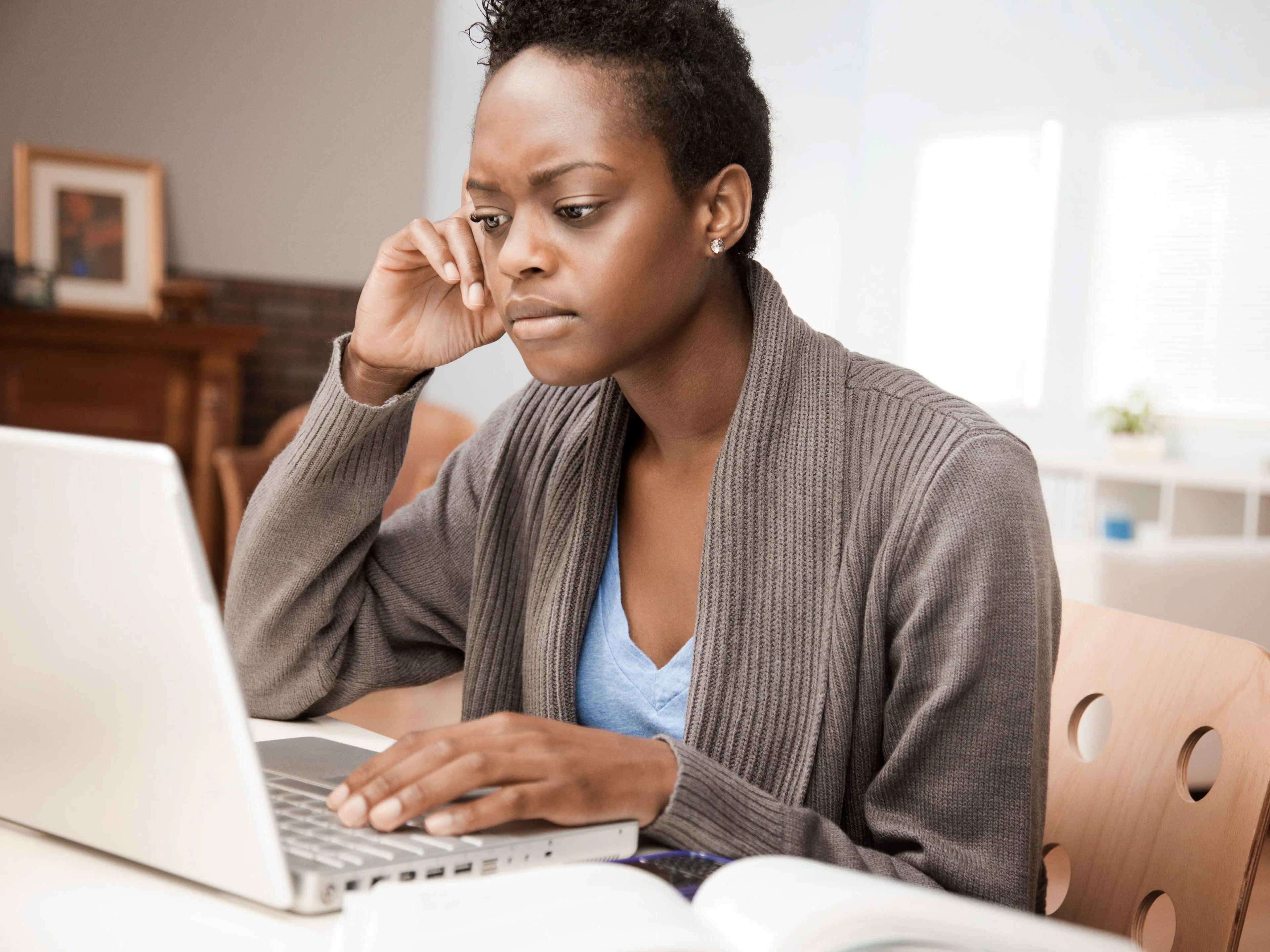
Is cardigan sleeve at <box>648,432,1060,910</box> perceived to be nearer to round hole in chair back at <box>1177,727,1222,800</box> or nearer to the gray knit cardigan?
the gray knit cardigan

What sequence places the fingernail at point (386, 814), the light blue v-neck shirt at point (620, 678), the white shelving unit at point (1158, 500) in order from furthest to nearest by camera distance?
the white shelving unit at point (1158, 500) < the light blue v-neck shirt at point (620, 678) < the fingernail at point (386, 814)

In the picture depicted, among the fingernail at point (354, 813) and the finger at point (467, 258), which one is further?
the finger at point (467, 258)

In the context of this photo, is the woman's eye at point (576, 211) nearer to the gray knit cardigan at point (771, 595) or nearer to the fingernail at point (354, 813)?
the gray knit cardigan at point (771, 595)

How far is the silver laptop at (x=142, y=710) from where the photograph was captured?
62cm

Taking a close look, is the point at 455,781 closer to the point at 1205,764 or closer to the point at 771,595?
the point at 771,595

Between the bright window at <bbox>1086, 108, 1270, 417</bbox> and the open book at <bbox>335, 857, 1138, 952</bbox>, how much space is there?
570 centimetres

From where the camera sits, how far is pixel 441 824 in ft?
2.44

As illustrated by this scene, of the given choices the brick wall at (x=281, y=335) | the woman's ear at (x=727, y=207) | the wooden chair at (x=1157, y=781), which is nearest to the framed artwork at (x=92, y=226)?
the brick wall at (x=281, y=335)

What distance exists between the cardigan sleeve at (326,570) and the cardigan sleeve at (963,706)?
18.4 inches

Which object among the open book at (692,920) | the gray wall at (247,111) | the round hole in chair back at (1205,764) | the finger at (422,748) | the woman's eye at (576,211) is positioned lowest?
the round hole in chair back at (1205,764)

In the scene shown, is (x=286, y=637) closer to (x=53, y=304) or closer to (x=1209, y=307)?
(x=53, y=304)

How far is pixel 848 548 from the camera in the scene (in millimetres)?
1062

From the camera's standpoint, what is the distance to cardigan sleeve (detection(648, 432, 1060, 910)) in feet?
3.09

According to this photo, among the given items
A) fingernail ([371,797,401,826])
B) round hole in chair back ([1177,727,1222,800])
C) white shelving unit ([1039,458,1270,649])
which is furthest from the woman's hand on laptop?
round hole in chair back ([1177,727,1222,800])
